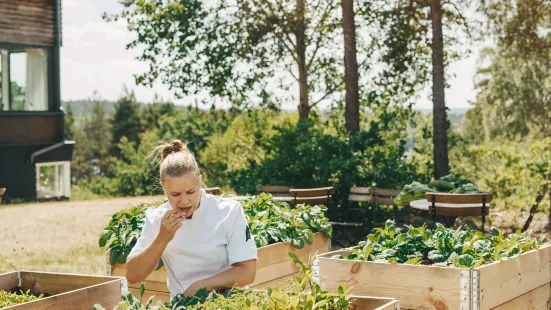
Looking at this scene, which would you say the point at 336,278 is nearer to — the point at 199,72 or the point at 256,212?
the point at 256,212

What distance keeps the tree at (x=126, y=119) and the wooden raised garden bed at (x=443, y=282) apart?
2553 inches

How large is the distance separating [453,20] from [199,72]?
18.2ft

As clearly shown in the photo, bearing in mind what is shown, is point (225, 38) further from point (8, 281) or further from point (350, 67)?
point (8, 281)

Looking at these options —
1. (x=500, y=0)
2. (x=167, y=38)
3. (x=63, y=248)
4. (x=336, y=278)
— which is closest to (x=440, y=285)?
(x=336, y=278)

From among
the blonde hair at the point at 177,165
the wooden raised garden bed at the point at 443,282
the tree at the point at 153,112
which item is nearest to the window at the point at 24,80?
the wooden raised garden bed at the point at 443,282

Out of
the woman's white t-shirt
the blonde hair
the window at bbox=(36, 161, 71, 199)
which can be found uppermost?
the blonde hair

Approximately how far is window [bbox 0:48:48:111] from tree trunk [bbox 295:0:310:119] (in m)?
8.63

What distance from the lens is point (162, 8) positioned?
15172 millimetres

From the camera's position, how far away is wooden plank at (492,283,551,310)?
4.56 m

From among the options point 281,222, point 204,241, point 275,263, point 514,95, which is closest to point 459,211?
point 281,222

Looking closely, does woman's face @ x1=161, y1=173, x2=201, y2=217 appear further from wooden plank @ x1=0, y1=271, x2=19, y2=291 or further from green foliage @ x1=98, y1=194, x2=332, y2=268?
green foliage @ x1=98, y1=194, x2=332, y2=268

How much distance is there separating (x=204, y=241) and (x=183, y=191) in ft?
1.18

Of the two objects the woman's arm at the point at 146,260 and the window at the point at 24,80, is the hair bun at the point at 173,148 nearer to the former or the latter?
the woman's arm at the point at 146,260

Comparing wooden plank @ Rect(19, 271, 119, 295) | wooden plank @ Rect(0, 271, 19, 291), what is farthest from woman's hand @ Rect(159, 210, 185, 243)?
wooden plank @ Rect(0, 271, 19, 291)
